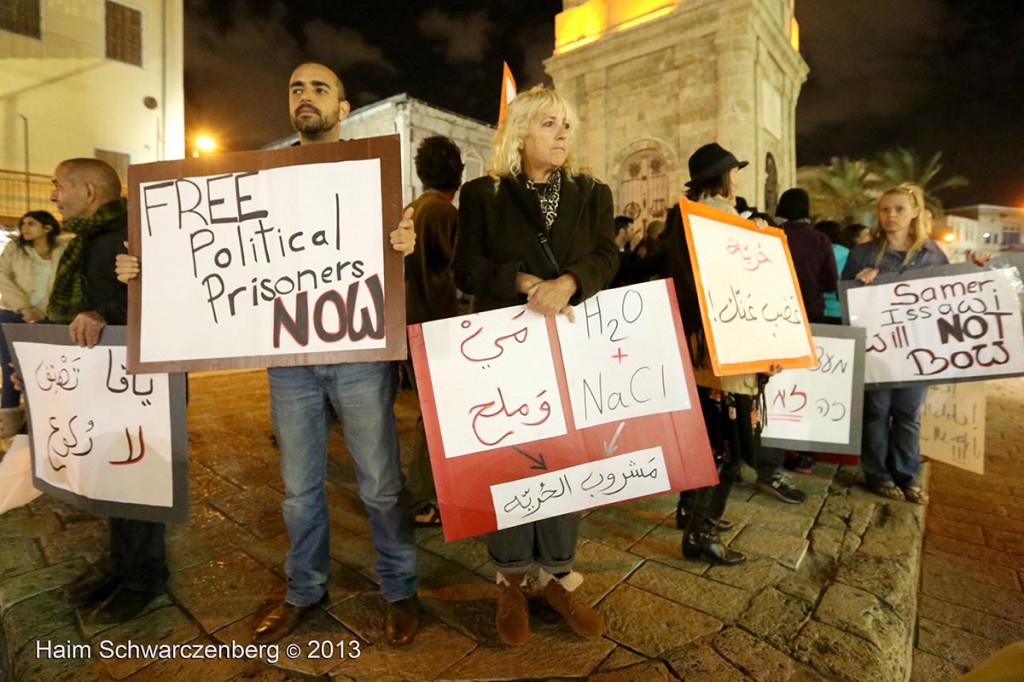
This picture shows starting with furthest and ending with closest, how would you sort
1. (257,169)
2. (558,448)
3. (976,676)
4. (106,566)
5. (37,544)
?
(37,544) < (106,566) < (558,448) < (257,169) < (976,676)

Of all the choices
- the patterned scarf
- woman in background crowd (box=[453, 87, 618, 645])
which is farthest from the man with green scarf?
the patterned scarf

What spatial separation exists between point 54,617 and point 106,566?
0.90ft

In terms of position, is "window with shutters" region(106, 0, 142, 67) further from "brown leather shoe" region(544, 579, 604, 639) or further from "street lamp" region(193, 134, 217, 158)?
"brown leather shoe" region(544, 579, 604, 639)

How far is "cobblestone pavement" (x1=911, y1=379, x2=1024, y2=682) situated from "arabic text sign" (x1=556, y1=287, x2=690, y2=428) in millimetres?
1329

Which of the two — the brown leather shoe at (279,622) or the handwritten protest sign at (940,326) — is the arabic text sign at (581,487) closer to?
the brown leather shoe at (279,622)

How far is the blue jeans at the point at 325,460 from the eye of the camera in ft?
6.24

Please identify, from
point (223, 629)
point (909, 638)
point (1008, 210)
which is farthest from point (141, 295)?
point (1008, 210)

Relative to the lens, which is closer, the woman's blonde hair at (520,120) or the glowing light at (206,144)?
the woman's blonde hair at (520,120)

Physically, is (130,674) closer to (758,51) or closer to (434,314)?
(434,314)

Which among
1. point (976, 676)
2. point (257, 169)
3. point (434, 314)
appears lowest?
point (976, 676)

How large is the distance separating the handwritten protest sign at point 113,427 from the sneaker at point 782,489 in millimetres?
3107

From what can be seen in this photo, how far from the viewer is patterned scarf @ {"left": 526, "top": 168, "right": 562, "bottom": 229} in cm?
198

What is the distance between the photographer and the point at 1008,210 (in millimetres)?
51656

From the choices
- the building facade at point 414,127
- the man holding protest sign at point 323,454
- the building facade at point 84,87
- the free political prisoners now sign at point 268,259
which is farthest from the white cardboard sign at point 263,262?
the building facade at point 414,127
